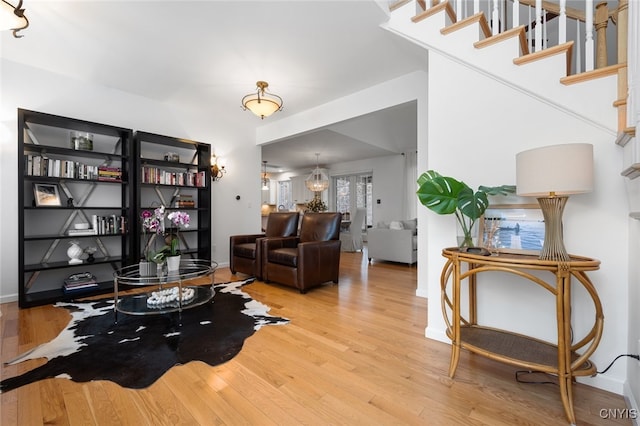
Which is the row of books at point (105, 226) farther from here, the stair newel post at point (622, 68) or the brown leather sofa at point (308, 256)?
the stair newel post at point (622, 68)

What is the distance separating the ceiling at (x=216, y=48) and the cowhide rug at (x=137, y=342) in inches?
105

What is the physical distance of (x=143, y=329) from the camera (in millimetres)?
2256

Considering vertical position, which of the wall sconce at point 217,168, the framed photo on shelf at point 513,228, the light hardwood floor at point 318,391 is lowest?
the light hardwood floor at point 318,391

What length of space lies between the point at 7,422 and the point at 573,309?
9.84 ft

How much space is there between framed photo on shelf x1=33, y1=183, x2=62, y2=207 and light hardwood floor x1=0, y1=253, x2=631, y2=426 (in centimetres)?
→ 149

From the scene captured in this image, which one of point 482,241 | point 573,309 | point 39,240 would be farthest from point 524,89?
point 39,240

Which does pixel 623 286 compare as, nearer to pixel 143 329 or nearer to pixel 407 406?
pixel 407 406

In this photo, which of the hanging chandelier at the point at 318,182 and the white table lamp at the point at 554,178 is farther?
the hanging chandelier at the point at 318,182

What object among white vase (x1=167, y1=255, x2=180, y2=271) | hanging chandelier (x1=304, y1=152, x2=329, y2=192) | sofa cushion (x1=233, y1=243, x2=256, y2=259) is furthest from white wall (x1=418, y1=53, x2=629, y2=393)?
hanging chandelier (x1=304, y1=152, x2=329, y2=192)

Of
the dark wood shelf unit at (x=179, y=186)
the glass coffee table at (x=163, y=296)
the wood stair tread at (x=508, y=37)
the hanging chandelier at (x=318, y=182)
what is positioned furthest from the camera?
the hanging chandelier at (x=318, y=182)

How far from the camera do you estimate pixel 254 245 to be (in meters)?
3.98

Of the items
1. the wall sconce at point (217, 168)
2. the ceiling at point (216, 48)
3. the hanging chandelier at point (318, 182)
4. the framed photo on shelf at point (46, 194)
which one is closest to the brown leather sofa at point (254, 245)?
the wall sconce at point (217, 168)

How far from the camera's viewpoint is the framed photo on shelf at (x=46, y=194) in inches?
118

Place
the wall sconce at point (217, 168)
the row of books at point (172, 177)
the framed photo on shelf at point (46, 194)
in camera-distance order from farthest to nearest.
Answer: the wall sconce at point (217, 168) → the row of books at point (172, 177) → the framed photo on shelf at point (46, 194)
